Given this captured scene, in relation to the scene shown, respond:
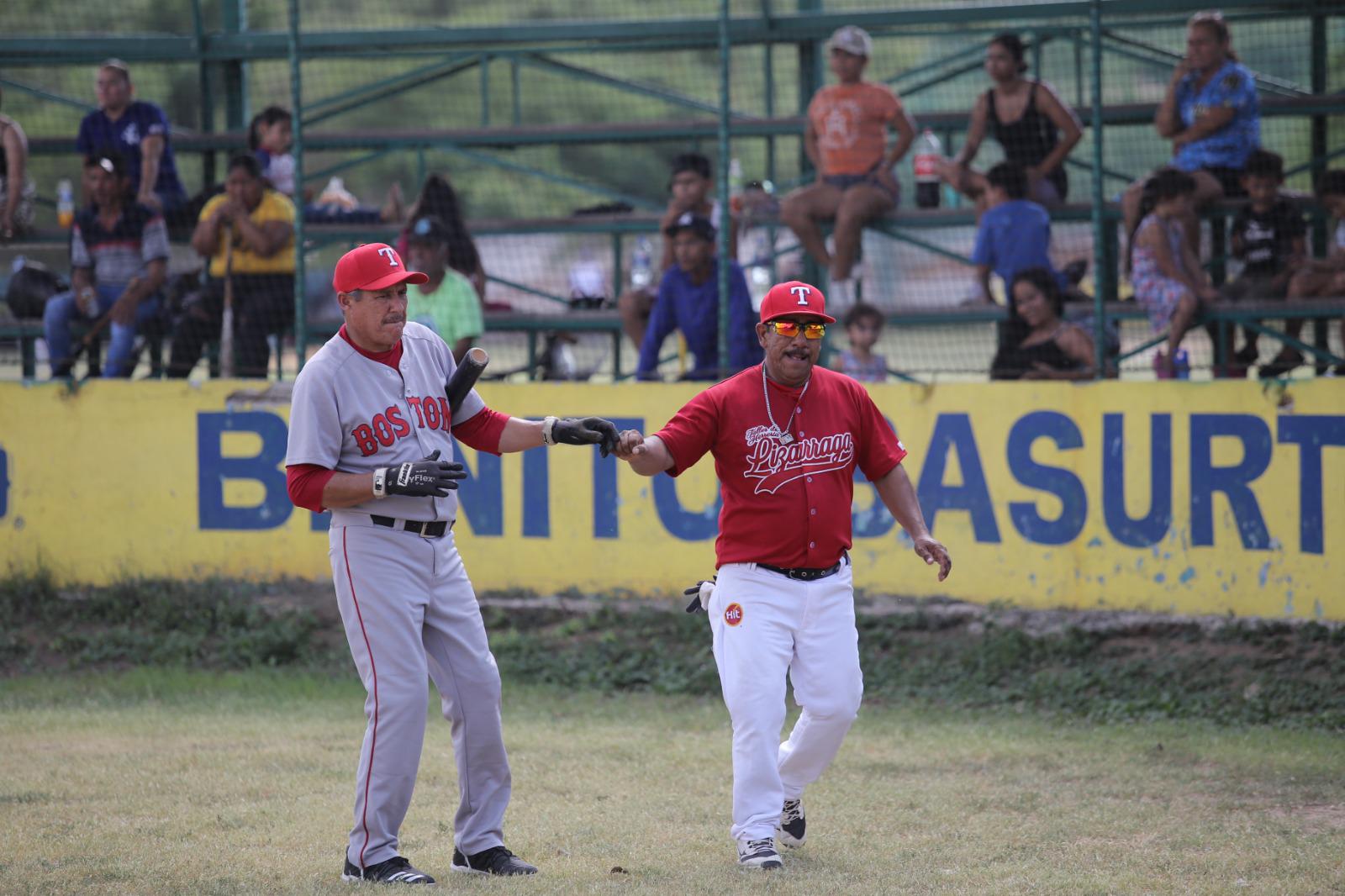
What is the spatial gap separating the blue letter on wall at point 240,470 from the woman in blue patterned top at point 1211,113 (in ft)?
19.0

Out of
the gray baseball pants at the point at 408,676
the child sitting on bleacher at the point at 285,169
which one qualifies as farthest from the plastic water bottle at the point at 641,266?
the gray baseball pants at the point at 408,676

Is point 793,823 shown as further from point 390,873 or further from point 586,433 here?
point 586,433

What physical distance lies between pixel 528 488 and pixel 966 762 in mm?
3755

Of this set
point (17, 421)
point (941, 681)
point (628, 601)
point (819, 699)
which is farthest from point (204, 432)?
point (819, 699)

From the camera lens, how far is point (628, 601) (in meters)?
9.72

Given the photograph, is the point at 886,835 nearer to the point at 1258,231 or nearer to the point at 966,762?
the point at 966,762

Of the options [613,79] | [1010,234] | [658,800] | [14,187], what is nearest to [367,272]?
[658,800]

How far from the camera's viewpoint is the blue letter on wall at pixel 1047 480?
8906 millimetres

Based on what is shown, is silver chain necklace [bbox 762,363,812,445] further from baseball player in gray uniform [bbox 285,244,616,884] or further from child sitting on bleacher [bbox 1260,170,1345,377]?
child sitting on bleacher [bbox 1260,170,1345,377]

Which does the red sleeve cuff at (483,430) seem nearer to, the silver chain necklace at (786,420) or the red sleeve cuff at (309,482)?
the red sleeve cuff at (309,482)

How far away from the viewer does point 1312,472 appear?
8.42m

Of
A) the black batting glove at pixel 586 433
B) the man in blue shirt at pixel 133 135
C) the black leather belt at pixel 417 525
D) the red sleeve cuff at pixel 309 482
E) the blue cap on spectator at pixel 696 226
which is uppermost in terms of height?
the man in blue shirt at pixel 133 135

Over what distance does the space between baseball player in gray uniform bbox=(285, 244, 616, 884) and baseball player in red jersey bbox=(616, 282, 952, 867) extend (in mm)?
561

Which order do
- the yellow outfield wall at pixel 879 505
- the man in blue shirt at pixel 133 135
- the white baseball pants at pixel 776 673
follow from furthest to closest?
the man in blue shirt at pixel 133 135, the yellow outfield wall at pixel 879 505, the white baseball pants at pixel 776 673
